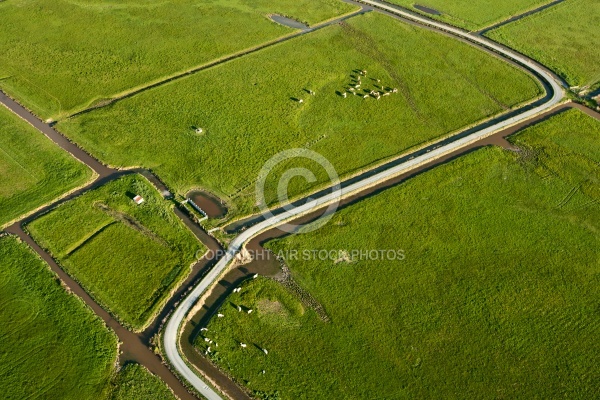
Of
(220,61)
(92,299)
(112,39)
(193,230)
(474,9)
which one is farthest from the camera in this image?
(474,9)

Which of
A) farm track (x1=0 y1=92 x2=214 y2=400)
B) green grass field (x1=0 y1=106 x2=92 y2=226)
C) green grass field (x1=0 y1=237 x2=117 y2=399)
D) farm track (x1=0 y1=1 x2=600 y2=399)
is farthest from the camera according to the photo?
green grass field (x1=0 y1=106 x2=92 y2=226)

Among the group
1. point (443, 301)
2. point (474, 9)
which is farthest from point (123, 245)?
point (474, 9)

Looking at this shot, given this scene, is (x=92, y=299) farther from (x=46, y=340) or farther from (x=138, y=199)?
(x=138, y=199)

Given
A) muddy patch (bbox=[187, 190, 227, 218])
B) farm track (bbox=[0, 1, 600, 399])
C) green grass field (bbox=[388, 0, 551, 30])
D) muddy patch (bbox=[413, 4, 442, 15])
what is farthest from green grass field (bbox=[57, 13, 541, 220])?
muddy patch (bbox=[413, 4, 442, 15])

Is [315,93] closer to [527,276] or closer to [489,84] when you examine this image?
[489,84]

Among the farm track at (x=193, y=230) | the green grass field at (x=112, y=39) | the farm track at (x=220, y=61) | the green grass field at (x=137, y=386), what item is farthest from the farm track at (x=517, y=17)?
the green grass field at (x=137, y=386)

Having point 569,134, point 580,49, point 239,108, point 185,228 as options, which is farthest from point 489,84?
point 185,228

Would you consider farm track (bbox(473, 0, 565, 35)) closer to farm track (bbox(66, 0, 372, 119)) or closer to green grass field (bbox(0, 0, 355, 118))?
farm track (bbox(66, 0, 372, 119))
